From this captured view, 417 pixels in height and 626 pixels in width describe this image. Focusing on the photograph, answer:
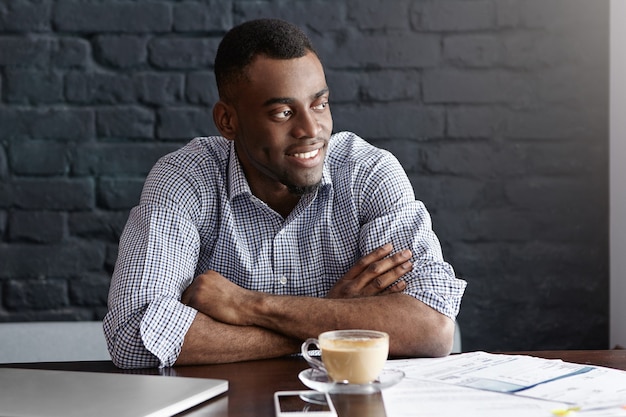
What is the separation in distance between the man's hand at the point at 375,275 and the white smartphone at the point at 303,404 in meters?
0.56

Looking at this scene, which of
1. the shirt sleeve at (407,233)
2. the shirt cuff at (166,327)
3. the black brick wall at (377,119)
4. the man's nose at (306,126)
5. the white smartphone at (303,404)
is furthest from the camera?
the black brick wall at (377,119)

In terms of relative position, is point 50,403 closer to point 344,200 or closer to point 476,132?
point 344,200

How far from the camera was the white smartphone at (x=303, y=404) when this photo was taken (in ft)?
3.29

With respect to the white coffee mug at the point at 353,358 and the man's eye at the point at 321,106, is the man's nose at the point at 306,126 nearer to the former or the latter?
the man's eye at the point at 321,106

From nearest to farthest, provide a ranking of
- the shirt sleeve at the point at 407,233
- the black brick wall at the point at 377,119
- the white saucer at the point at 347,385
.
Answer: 1. the white saucer at the point at 347,385
2. the shirt sleeve at the point at 407,233
3. the black brick wall at the point at 377,119

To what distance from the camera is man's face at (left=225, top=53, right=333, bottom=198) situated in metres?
1.76

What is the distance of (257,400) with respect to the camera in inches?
44.8

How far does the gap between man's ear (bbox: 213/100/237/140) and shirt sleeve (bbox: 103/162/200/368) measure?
0.60 ft

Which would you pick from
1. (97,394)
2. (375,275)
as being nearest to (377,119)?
(375,275)

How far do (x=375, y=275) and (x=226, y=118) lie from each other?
517 mm

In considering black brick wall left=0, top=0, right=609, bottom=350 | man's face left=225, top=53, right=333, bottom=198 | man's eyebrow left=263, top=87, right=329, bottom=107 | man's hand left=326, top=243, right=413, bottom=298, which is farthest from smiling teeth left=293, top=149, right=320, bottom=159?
black brick wall left=0, top=0, right=609, bottom=350

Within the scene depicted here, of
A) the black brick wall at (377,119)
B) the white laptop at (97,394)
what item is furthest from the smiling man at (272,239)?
the black brick wall at (377,119)

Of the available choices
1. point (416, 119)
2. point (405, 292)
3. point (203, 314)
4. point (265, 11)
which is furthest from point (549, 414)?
point (265, 11)

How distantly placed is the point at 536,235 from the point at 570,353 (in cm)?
106
